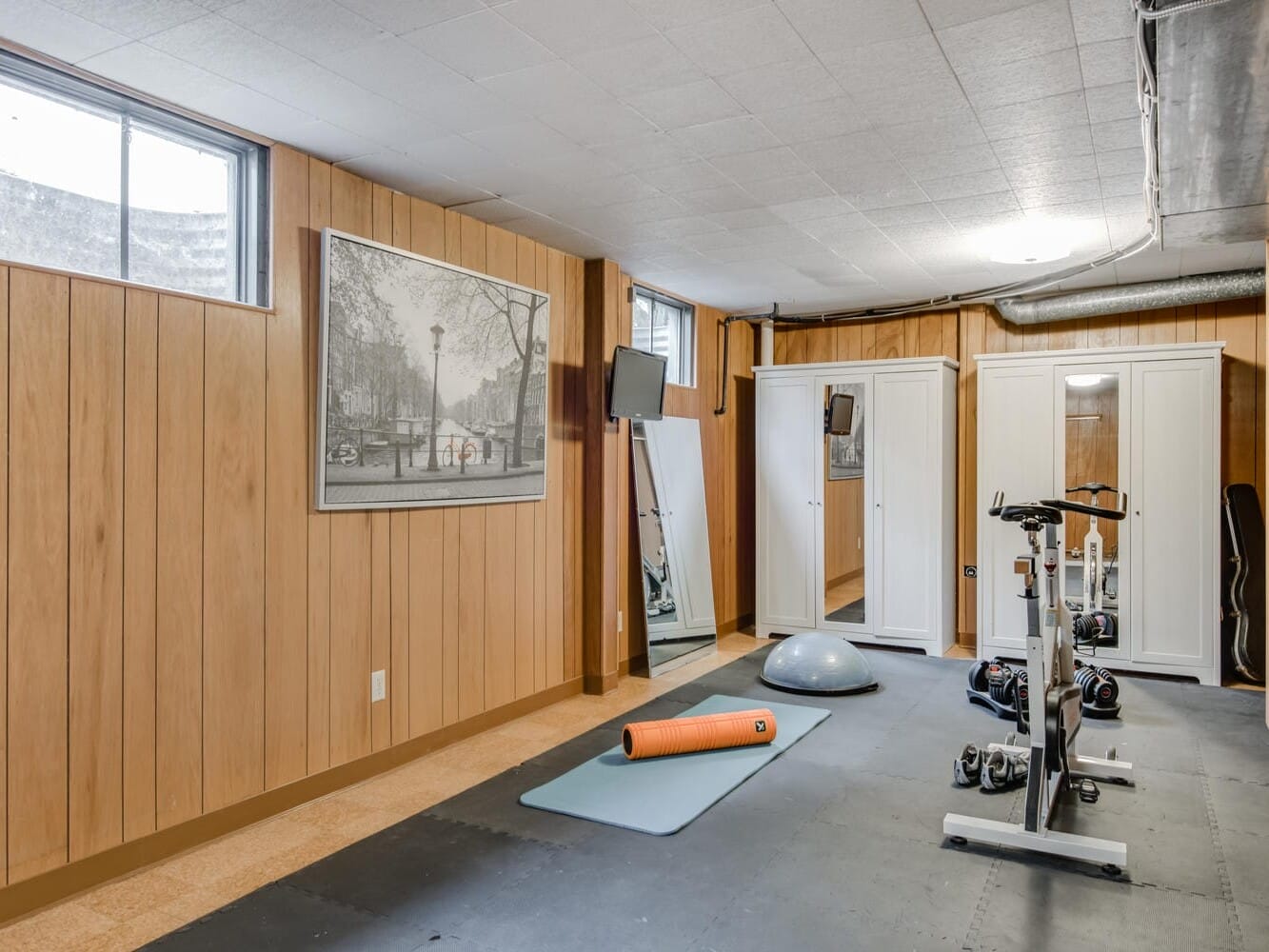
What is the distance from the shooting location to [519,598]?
4.56 m

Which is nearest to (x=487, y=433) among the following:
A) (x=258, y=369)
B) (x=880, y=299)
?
(x=258, y=369)

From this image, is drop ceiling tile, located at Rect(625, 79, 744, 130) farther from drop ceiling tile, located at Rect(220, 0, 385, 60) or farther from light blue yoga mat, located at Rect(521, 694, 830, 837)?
light blue yoga mat, located at Rect(521, 694, 830, 837)

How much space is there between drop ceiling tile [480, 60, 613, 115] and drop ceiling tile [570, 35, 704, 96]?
5 centimetres

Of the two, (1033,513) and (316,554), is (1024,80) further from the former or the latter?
(316,554)

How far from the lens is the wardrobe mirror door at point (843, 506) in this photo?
6.29m

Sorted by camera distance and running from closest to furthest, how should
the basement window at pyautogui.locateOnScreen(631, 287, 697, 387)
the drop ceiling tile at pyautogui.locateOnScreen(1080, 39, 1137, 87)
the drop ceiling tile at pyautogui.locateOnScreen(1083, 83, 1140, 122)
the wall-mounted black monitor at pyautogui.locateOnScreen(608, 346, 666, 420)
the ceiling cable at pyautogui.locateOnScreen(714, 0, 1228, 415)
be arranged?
the ceiling cable at pyautogui.locateOnScreen(714, 0, 1228, 415)
the drop ceiling tile at pyautogui.locateOnScreen(1080, 39, 1137, 87)
the drop ceiling tile at pyautogui.locateOnScreen(1083, 83, 1140, 122)
the wall-mounted black monitor at pyautogui.locateOnScreen(608, 346, 666, 420)
the basement window at pyautogui.locateOnScreen(631, 287, 697, 387)

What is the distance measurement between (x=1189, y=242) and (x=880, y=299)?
249cm

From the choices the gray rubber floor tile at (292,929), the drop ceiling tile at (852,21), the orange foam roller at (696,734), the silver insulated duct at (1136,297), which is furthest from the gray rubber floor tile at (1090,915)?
the silver insulated duct at (1136,297)

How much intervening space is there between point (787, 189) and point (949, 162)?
67 cm

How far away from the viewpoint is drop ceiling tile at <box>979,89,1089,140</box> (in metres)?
2.84

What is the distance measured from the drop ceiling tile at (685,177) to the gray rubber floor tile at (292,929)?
2.83m

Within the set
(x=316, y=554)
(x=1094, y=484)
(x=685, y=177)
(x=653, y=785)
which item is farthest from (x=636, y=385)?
(x=1094, y=484)

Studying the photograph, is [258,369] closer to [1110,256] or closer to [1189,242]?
[1189,242]

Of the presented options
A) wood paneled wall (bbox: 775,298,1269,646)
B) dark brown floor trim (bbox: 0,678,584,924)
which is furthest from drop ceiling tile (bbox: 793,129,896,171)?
wood paneled wall (bbox: 775,298,1269,646)
